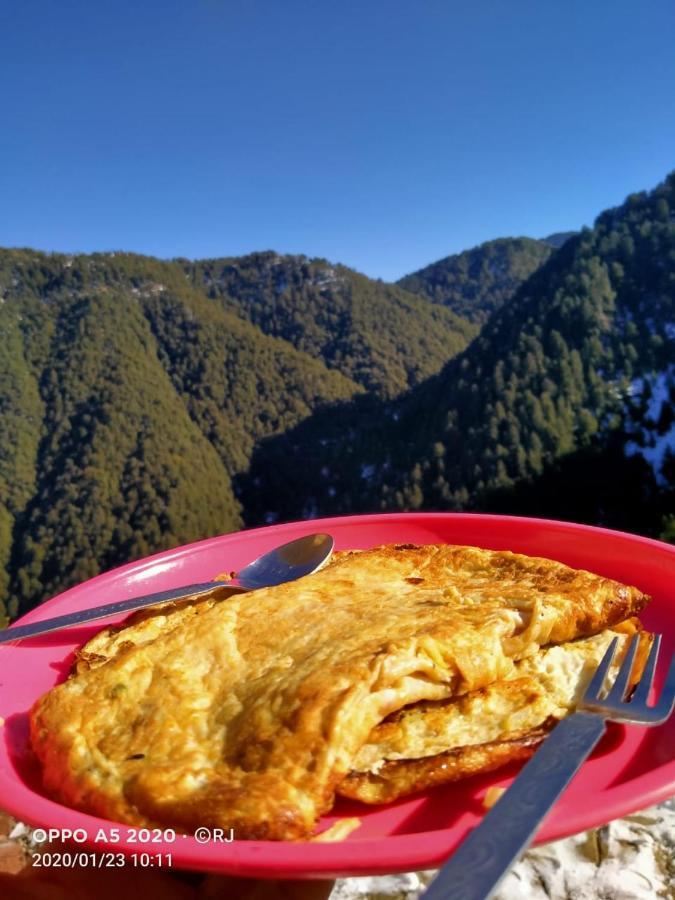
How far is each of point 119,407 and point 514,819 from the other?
10430cm

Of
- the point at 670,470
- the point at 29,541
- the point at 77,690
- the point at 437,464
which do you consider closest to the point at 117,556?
the point at 29,541

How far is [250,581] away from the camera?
195 cm

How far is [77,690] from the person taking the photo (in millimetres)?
1449

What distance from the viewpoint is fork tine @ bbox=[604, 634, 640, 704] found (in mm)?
1221

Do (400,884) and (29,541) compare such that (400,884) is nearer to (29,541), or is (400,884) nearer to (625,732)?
(625,732)

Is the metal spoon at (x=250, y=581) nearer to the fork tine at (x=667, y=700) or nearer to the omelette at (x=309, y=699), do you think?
the omelette at (x=309, y=699)

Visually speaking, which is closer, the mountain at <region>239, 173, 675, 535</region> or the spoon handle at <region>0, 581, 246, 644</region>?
the spoon handle at <region>0, 581, 246, 644</region>

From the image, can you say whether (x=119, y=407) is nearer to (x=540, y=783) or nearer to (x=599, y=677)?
(x=599, y=677)

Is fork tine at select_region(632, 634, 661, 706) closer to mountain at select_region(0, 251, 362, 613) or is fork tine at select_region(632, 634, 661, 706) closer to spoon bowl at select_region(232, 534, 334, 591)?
spoon bowl at select_region(232, 534, 334, 591)

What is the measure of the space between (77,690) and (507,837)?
99 cm

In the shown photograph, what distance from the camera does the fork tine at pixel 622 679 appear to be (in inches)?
48.1

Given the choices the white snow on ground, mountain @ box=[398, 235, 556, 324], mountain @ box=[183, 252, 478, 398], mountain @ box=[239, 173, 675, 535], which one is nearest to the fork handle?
mountain @ box=[239, 173, 675, 535]

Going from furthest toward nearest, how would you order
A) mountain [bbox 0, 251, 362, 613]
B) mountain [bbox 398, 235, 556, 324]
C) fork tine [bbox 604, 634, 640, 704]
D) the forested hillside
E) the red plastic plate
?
mountain [bbox 398, 235, 556, 324]
mountain [bbox 0, 251, 362, 613]
the forested hillside
fork tine [bbox 604, 634, 640, 704]
the red plastic plate

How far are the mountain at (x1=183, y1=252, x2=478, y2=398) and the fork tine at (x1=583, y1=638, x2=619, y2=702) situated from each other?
117624 millimetres
